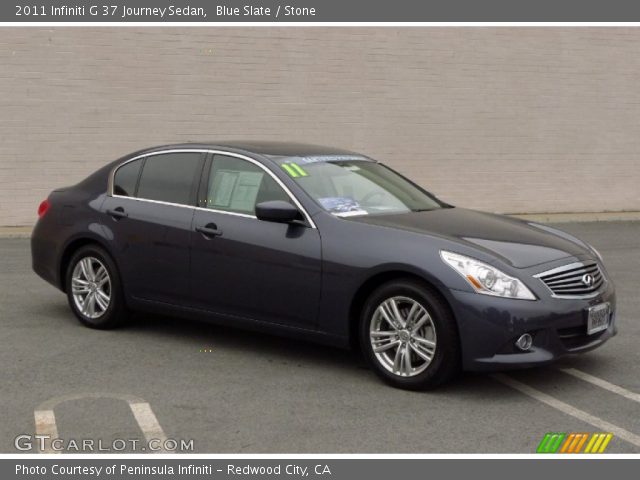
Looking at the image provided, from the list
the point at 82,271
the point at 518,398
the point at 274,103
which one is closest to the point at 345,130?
the point at 274,103

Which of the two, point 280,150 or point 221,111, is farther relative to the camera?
point 221,111

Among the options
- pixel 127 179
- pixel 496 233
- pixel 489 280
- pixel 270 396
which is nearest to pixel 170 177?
pixel 127 179

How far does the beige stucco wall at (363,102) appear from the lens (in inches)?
619

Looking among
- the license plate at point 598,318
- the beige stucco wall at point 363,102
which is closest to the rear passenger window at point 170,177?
the license plate at point 598,318

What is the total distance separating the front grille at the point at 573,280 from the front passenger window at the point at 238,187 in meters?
1.87

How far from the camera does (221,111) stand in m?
16.4

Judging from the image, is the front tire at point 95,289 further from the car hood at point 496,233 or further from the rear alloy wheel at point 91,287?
the car hood at point 496,233

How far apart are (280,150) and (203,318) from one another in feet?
4.52

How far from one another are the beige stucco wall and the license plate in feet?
33.7

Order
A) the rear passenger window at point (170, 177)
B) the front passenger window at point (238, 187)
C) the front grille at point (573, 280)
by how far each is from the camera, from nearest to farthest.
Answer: the front grille at point (573, 280), the front passenger window at point (238, 187), the rear passenger window at point (170, 177)

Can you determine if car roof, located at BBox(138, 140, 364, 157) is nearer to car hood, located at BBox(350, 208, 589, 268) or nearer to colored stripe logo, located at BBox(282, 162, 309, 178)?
colored stripe logo, located at BBox(282, 162, 309, 178)

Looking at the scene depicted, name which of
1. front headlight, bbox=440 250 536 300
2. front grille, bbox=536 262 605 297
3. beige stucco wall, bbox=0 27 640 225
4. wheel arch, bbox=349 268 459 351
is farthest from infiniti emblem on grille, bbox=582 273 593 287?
beige stucco wall, bbox=0 27 640 225

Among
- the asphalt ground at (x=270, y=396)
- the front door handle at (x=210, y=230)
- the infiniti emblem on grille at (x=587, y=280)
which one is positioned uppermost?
the front door handle at (x=210, y=230)

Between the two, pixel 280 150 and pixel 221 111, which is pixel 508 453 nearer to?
pixel 280 150
